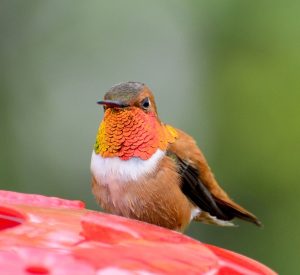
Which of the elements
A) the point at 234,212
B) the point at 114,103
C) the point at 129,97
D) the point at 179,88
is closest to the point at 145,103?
the point at 129,97

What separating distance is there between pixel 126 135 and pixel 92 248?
2216 millimetres

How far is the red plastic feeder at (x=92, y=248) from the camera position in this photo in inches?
60.7

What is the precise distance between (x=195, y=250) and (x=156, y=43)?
244 inches

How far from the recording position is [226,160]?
6551mm

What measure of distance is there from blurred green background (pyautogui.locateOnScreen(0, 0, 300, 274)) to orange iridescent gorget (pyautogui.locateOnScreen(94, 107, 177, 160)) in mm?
2324

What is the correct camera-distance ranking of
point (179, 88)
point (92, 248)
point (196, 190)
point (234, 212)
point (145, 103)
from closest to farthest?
point (92, 248), point (145, 103), point (196, 190), point (234, 212), point (179, 88)

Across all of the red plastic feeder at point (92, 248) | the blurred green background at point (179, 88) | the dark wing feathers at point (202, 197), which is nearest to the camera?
the red plastic feeder at point (92, 248)

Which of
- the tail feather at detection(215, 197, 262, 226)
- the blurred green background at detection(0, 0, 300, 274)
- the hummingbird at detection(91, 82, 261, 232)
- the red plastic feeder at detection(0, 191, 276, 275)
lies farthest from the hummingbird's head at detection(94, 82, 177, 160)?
the blurred green background at detection(0, 0, 300, 274)

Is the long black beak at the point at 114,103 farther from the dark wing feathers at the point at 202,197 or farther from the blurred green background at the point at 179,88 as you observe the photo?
the blurred green background at the point at 179,88

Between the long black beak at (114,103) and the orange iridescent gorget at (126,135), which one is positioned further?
the orange iridescent gorget at (126,135)

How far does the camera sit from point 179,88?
24.8ft

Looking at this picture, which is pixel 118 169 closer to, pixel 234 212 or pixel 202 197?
pixel 202 197

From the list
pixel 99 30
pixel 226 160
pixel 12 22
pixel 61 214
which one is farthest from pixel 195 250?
pixel 99 30

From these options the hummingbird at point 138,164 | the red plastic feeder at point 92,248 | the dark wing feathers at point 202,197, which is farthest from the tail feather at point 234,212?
the red plastic feeder at point 92,248
